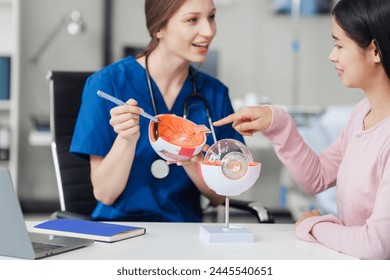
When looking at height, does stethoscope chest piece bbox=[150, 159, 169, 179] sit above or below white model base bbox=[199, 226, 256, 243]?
above

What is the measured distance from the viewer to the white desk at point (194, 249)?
1045 millimetres

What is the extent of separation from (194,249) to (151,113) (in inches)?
25.0

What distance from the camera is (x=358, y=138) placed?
1.31 m

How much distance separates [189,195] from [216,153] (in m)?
0.56

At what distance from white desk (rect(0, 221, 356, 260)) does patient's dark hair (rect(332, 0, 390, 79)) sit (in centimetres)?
41

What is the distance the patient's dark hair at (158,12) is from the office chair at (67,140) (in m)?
0.27

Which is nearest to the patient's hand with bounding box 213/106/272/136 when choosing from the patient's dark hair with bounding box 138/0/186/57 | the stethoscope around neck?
the stethoscope around neck

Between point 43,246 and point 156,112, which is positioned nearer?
point 43,246

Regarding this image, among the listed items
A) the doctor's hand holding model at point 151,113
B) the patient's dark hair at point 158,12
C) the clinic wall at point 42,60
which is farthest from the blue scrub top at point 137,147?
the clinic wall at point 42,60

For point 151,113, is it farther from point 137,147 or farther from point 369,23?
point 369,23

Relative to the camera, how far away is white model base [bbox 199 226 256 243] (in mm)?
1158

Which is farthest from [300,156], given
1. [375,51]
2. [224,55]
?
[224,55]

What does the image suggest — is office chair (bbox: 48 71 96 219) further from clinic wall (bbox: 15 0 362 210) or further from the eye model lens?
clinic wall (bbox: 15 0 362 210)

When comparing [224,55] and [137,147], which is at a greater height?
[224,55]
